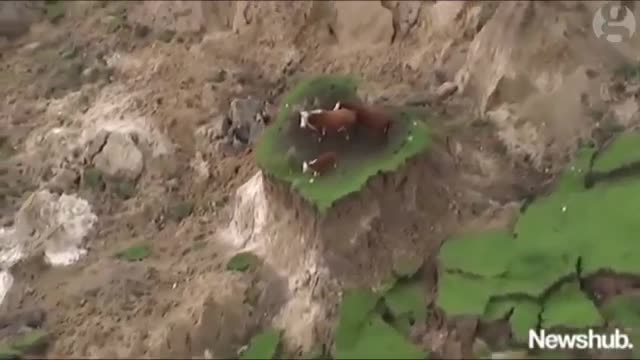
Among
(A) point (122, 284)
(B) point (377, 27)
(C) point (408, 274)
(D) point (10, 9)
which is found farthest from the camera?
(D) point (10, 9)

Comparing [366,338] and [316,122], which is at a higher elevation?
[316,122]

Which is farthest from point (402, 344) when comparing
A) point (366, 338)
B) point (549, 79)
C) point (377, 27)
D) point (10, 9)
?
point (10, 9)

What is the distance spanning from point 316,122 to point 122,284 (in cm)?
110

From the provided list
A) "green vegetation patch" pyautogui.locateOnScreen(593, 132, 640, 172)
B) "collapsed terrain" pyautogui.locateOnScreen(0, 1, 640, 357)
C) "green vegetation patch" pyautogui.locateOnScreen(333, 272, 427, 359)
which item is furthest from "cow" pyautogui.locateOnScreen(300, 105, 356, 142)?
"green vegetation patch" pyautogui.locateOnScreen(593, 132, 640, 172)

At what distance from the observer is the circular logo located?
14.9 ft

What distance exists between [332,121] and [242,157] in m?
0.93

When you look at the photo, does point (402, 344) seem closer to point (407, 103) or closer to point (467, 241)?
point (467, 241)

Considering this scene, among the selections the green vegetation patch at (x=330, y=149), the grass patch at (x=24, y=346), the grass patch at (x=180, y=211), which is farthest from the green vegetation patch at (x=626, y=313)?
the grass patch at (x=24, y=346)

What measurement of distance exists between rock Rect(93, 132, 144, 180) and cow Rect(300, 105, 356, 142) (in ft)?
3.83

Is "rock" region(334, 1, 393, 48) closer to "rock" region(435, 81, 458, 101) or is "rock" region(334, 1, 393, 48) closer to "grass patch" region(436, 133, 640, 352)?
"rock" region(435, 81, 458, 101)

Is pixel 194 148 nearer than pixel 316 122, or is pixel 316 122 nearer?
pixel 316 122

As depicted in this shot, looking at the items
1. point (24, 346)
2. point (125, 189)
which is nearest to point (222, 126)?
point (125, 189)

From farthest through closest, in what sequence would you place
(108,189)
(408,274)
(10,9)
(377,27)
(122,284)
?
(10,9) < (377,27) < (108,189) < (122,284) < (408,274)

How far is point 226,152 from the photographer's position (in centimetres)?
505
